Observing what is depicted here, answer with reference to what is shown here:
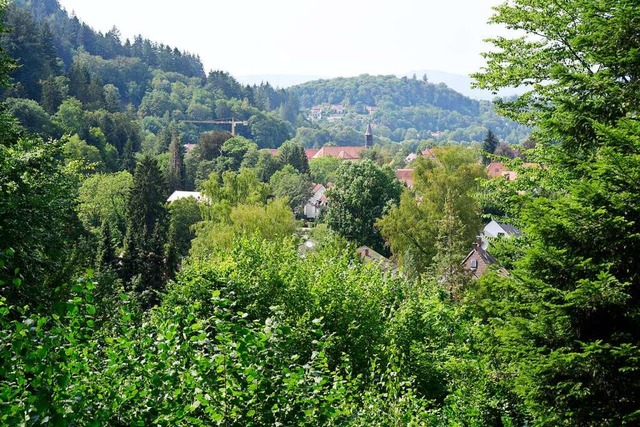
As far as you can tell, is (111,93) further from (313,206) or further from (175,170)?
(313,206)

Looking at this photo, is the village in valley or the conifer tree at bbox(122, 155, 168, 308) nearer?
the village in valley

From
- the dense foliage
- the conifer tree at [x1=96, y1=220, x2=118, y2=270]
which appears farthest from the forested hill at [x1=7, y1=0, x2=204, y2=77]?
the dense foliage

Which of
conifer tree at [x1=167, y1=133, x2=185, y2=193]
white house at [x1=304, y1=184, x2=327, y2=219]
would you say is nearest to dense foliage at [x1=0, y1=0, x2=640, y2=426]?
conifer tree at [x1=167, y1=133, x2=185, y2=193]

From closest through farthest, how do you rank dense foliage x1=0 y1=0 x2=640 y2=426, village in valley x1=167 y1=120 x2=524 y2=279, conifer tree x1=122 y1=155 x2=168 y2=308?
dense foliage x1=0 y1=0 x2=640 y2=426, village in valley x1=167 y1=120 x2=524 y2=279, conifer tree x1=122 y1=155 x2=168 y2=308

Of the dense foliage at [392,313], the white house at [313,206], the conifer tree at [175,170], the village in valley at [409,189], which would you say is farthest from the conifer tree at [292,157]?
the dense foliage at [392,313]

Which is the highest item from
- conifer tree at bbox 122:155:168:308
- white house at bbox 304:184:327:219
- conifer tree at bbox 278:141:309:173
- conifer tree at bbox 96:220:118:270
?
conifer tree at bbox 96:220:118:270

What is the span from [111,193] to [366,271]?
4314 cm

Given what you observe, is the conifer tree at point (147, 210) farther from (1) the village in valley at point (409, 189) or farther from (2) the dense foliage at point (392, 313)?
(2) the dense foliage at point (392, 313)

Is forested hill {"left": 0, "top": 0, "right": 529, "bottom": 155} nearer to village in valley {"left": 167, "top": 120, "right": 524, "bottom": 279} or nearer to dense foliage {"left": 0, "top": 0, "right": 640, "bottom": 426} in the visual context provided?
village in valley {"left": 167, "top": 120, "right": 524, "bottom": 279}

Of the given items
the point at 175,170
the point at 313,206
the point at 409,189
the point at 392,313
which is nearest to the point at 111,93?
the point at 175,170

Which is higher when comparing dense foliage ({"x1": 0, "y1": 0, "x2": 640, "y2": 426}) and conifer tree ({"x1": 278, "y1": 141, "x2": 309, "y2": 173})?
dense foliage ({"x1": 0, "y1": 0, "x2": 640, "y2": 426})

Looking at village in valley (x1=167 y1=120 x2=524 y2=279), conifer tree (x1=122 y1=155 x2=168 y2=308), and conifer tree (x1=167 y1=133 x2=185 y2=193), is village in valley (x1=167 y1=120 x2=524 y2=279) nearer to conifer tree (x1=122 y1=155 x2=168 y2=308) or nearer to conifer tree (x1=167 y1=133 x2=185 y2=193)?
conifer tree (x1=122 y1=155 x2=168 y2=308)

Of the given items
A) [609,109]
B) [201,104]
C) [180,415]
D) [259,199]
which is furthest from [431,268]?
[201,104]

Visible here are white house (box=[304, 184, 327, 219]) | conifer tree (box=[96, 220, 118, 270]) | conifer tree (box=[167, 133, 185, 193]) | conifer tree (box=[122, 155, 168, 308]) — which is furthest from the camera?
white house (box=[304, 184, 327, 219])
